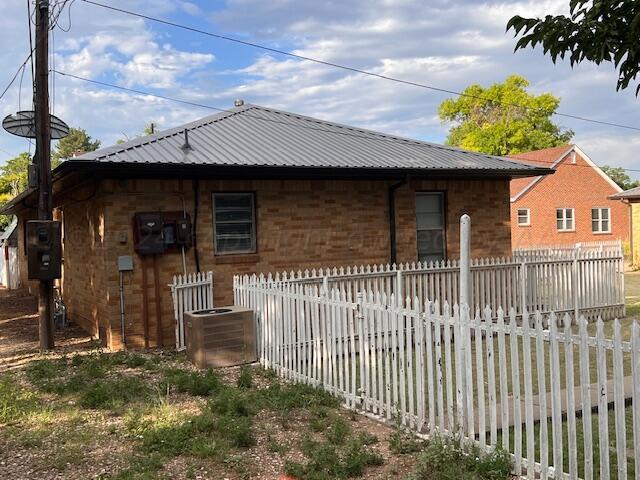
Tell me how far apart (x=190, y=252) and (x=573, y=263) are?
736 centimetres

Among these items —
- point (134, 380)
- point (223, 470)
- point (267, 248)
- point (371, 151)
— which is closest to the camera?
point (223, 470)

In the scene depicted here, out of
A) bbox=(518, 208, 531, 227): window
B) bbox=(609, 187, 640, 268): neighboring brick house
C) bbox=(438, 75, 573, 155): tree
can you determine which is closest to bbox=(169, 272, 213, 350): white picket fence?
bbox=(609, 187, 640, 268): neighboring brick house

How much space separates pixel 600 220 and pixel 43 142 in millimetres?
32078

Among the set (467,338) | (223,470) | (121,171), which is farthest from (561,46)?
(121,171)

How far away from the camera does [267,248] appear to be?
36.0 ft

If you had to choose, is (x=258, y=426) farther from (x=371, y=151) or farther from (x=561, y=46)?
(x=371, y=151)

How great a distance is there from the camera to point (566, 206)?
108 feet

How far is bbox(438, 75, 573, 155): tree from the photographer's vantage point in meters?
51.9

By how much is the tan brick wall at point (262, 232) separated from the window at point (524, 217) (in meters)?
19.3

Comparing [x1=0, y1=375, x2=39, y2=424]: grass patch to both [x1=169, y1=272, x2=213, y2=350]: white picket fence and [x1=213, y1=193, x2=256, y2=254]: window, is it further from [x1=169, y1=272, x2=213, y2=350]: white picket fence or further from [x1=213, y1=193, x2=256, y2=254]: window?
[x1=213, y1=193, x2=256, y2=254]: window

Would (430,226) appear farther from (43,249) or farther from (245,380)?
(43,249)

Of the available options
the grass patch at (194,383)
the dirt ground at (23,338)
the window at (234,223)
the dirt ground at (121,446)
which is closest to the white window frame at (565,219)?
the window at (234,223)

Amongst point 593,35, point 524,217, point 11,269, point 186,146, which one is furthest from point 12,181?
point 593,35

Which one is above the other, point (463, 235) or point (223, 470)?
point (463, 235)
